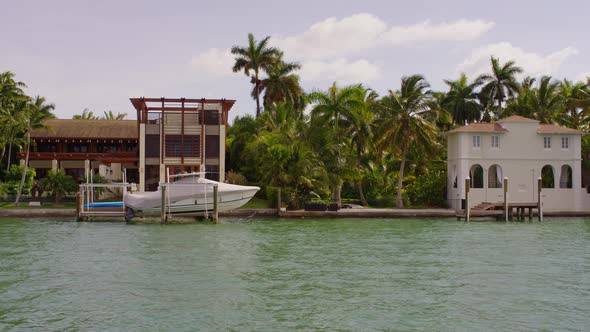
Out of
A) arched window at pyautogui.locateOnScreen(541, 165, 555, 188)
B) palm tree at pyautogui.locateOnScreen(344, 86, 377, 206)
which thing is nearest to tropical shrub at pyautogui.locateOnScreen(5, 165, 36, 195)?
palm tree at pyautogui.locateOnScreen(344, 86, 377, 206)

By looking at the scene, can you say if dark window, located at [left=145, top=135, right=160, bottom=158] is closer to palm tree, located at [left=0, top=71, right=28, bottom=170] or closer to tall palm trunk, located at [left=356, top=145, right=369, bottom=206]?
palm tree, located at [left=0, top=71, right=28, bottom=170]

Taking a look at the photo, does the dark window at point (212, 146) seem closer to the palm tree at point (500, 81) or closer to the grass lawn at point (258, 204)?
the grass lawn at point (258, 204)

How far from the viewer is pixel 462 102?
2692 inches

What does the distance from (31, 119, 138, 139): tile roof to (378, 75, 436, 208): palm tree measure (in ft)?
83.8

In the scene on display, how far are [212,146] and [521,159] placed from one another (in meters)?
26.5

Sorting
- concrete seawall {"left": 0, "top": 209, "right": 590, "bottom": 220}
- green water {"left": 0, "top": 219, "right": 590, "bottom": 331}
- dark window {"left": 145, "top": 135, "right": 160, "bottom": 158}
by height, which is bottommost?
green water {"left": 0, "top": 219, "right": 590, "bottom": 331}

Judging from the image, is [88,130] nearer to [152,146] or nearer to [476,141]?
[152,146]

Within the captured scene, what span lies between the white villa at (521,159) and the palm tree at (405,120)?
281 cm

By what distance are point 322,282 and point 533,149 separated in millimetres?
37648

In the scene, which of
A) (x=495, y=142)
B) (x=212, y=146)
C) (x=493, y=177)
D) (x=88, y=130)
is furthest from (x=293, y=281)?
(x=88, y=130)

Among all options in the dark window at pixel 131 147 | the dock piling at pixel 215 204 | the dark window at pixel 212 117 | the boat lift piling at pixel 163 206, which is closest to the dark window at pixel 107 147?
the dark window at pixel 131 147

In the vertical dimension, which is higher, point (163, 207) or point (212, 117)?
point (212, 117)

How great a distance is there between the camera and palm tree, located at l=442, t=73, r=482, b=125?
6812cm

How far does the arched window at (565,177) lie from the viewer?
54.7m
